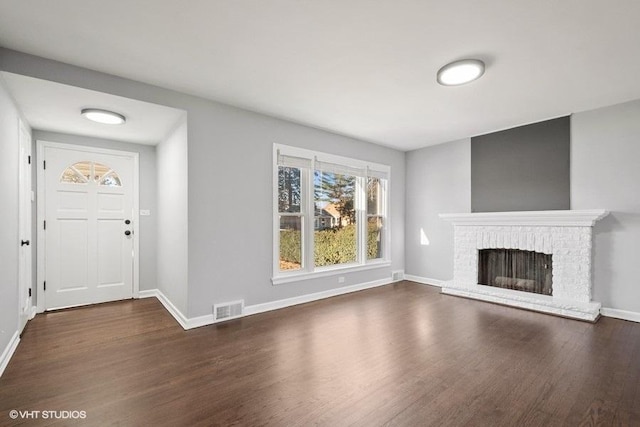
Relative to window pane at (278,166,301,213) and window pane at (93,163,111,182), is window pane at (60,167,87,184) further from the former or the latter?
window pane at (278,166,301,213)

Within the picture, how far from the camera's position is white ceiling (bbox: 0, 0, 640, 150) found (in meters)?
2.00

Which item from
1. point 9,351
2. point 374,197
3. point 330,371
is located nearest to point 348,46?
point 330,371

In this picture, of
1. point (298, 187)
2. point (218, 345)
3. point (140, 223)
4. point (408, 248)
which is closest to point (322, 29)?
point (298, 187)

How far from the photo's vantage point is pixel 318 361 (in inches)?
99.5

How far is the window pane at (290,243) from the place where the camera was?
422cm

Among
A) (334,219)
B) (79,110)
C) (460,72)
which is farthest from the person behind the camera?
(334,219)

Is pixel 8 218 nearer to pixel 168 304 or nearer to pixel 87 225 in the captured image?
pixel 87 225

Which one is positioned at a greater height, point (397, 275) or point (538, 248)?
point (538, 248)

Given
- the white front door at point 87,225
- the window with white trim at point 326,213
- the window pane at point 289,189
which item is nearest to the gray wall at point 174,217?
the white front door at point 87,225

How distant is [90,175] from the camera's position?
13.9ft

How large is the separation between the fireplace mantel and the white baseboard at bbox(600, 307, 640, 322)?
1.07 m

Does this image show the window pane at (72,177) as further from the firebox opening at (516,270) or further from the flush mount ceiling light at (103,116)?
the firebox opening at (516,270)

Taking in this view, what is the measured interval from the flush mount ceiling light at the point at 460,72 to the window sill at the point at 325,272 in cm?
300

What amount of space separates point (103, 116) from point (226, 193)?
159cm
